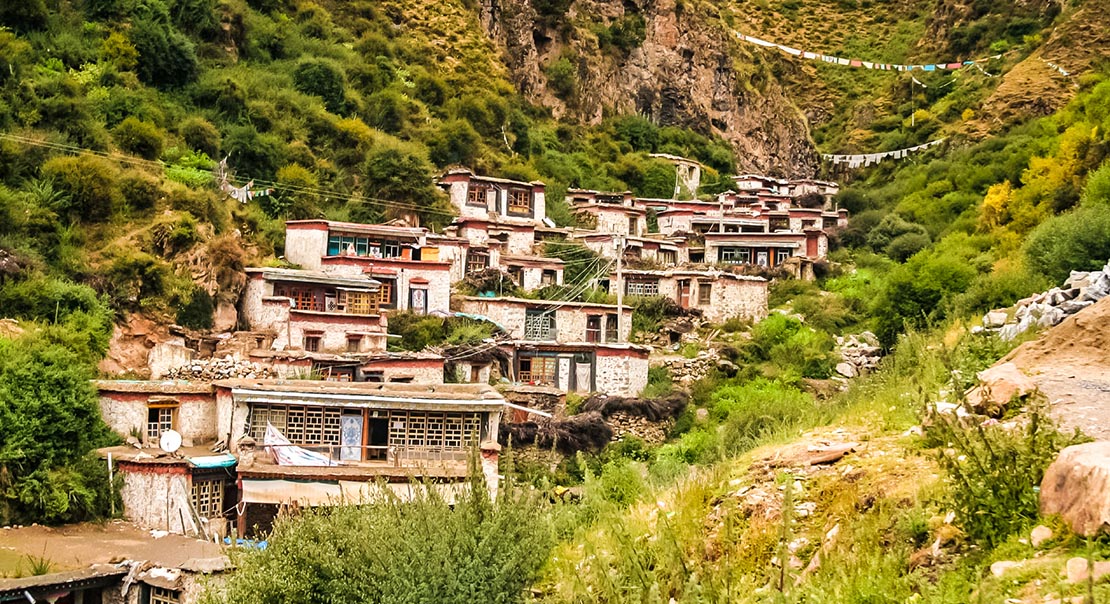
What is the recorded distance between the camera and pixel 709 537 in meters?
7.91

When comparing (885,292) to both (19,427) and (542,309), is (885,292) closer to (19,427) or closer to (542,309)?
(542,309)

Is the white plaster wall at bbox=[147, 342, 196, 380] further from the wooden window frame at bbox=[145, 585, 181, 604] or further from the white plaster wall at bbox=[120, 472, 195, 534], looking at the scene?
the wooden window frame at bbox=[145, 585, 181, 604]

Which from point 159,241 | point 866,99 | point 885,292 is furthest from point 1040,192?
point 866,99

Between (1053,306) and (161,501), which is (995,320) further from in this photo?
(161,501)

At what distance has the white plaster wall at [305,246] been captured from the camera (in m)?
30.8

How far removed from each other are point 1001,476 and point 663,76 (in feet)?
193

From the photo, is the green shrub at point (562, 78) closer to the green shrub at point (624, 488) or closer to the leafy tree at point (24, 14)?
the leafy tree at point (24, 14)

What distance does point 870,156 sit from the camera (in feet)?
213

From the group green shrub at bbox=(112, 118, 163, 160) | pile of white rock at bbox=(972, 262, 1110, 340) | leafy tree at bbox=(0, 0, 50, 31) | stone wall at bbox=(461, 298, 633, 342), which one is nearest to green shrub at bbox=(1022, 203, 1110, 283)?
pile of white rock at bbox=(972, 262, 1110, 340)

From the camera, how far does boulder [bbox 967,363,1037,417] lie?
26.3 ft

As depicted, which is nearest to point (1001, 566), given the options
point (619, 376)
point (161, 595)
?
point (161, 595)

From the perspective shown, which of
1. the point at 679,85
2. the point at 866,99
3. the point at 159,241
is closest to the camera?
the point at 159,241

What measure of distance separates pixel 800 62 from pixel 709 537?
79.6 m

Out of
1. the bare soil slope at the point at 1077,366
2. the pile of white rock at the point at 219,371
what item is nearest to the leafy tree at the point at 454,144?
the pile of white rock at the point at 219,371
